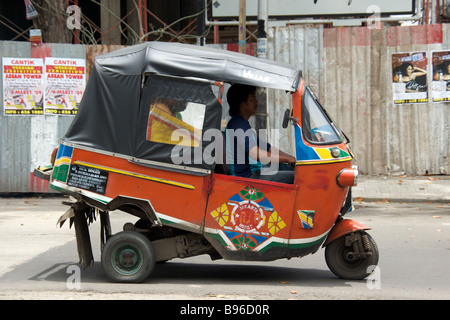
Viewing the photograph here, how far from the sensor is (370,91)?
1424 centimetres

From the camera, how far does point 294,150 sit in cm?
664

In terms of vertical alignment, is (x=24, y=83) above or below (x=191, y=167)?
above

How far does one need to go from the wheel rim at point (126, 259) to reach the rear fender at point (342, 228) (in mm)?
1905

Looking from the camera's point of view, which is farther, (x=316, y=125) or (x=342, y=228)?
(x=342, y=228)

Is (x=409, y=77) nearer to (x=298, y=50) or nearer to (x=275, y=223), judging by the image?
(x=298, y=50)

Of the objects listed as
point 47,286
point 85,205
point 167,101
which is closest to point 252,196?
point 167,101

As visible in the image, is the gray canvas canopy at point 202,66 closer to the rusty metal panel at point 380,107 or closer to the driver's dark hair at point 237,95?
the driver's dark hair at point 237,95

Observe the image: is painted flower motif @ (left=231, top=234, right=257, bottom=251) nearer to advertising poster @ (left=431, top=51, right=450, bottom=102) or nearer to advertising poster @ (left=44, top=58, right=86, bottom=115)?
advertising poster @ (left=44, top=58, right=86, bottom=115)

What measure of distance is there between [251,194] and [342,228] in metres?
1.04

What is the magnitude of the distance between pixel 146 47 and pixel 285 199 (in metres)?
2.01

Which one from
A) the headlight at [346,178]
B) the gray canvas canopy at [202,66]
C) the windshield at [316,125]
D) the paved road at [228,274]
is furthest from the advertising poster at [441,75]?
the headlight at [346,178]

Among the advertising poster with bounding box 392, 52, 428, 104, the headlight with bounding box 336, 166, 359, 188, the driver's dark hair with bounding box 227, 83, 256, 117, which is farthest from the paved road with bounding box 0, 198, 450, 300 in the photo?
the advertising poster with bounding box 392, 52, 428, 104

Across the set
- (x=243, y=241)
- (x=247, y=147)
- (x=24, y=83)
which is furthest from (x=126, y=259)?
(x=24, y=83)

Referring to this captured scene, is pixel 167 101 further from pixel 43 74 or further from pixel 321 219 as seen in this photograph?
pixel 43 74
